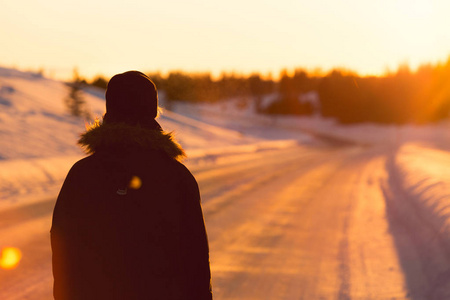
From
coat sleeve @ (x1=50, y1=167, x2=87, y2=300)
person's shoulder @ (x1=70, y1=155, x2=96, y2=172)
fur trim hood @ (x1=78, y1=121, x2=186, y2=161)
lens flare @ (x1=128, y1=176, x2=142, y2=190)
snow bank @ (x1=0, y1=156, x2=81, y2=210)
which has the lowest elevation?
snow bank @ (x1=0, y1=156, x2=81, y2=210)

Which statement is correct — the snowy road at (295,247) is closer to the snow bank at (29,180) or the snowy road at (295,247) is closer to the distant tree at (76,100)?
the snow bank at (29,180)

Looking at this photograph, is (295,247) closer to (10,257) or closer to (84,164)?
(10,257)

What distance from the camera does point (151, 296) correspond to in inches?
89.4

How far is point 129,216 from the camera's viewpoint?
2219mm

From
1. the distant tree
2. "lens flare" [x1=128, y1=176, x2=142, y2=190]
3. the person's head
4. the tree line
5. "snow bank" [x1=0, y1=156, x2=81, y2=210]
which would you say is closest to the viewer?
"lens flare" [x1=128, y1=176, x2=142, y2=190]

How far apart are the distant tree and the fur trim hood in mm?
33773

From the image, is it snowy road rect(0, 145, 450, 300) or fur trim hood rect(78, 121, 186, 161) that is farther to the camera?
snowy road rect(0, 145, 450, 300)

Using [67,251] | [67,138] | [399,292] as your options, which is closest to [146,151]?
[67,251]

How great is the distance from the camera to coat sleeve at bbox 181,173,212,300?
7.57 ft

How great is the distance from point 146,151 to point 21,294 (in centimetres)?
369

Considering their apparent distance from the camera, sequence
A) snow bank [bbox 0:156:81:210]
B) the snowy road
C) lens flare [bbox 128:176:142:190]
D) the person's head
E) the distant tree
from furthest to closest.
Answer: the distant tree < snow bank [bbox 0:156:81:210] < the snowy road < the person's head < lens flare [bbox 128:176:142:190]

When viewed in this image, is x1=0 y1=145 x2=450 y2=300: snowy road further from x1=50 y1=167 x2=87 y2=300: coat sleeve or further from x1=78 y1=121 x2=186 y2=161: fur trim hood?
x1=78 y1=121 x2=186 y2=161: fur trim hood

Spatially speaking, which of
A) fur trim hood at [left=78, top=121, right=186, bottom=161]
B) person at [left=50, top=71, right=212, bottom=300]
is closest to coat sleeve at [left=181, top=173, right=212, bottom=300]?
person at [left=50, top=71, right=212, bottom=300]

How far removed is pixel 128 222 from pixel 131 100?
1.85 feet
